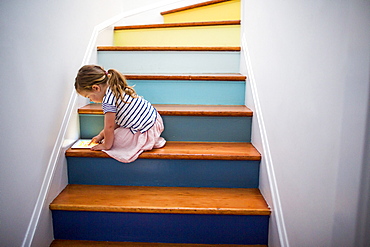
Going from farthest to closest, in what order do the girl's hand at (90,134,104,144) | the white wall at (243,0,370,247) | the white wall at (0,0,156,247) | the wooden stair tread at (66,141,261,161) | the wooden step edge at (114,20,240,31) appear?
the wooden step edge at (114,20,240,31) → the girl's hand at (90,134,104,144) → the wooden stair tread at (66,141,261,161) → the white wall at (0,0,156,247) → the white wall at (243,0,370,247)

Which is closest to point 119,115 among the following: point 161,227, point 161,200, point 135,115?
point 135,115

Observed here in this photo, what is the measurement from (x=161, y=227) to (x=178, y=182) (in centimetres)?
26

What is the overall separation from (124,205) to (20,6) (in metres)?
0.92

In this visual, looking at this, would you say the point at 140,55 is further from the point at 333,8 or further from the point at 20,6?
the point at 333,8

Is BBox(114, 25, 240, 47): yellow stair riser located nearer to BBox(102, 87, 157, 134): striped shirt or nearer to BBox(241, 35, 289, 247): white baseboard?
BBox(241, 35, 289, 247): white baseboard

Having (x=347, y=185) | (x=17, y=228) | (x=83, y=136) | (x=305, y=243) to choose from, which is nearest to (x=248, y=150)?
(x=305, y=243)

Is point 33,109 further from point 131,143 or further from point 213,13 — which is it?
point 213,13

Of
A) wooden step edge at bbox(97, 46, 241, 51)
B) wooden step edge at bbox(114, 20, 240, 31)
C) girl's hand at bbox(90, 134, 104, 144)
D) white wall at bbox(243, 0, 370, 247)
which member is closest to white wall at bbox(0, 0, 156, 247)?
girl's hand at bbox(90, 134, 104, 144)

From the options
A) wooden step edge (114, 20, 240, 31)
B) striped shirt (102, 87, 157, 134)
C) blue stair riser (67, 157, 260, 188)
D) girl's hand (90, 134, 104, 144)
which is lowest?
blue stair riser (67, 157, 260, 188)

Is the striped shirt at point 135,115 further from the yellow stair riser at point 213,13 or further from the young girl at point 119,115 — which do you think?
the yellow stair riser at point 213,13

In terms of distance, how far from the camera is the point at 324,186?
814 millimetres

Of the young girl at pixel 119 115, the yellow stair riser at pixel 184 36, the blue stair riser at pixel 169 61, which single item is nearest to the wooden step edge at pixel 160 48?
the blue stair riser at pixel 169 61

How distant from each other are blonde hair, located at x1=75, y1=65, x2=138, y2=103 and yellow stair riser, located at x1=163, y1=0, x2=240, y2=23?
5.37 ft

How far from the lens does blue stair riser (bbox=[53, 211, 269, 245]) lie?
131 centimetres
